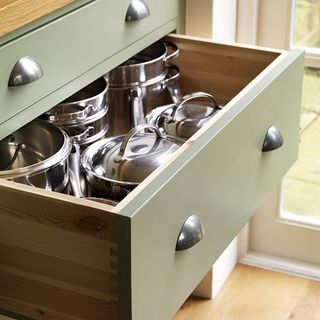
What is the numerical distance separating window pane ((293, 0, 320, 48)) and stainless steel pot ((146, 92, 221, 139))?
0.50 meters

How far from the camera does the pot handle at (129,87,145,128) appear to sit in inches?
64.7

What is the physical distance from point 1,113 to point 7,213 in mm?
179

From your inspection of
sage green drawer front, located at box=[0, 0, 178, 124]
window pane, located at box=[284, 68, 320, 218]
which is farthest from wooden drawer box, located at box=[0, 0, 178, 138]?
window pane, located at box=[284, 68, 320, 218]

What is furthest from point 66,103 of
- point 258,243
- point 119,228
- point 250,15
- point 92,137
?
point 258,243

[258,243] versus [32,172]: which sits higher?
[32,172]

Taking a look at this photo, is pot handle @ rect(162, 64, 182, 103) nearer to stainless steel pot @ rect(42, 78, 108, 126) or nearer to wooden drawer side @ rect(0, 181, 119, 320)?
stainless steel pot @ rect(42, 78, 108, 126)

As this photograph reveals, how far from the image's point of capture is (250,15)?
2.03 m

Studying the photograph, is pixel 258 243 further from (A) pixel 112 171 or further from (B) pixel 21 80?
(B) pixel 21 80

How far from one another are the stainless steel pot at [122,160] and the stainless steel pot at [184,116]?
0.06m

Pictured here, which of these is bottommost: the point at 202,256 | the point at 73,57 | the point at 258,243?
the point at 258,243

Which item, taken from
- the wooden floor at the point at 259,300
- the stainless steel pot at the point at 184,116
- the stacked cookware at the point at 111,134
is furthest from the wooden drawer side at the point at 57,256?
the wooden floor at the point at 259,300

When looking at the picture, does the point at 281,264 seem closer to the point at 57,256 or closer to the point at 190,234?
the point at 190,234

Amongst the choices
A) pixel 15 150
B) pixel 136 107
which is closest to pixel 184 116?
pixel 136 107

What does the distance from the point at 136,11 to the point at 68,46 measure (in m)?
0.22
